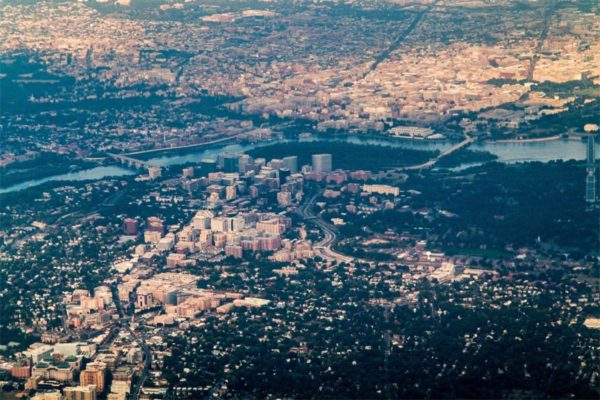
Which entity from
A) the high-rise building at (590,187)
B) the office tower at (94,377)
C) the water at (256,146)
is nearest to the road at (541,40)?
the water at (256,146)

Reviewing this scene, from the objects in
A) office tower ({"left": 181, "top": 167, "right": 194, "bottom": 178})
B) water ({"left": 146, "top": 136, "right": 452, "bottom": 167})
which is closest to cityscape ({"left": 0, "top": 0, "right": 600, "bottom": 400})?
water ({"left": 146, "top": 136, "right": 452, "bottom": 167})

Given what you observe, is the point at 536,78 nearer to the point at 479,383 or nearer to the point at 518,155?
the point at 518,155

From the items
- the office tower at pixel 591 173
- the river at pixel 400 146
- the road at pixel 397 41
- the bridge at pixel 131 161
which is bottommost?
the bridge at pixel 131 161

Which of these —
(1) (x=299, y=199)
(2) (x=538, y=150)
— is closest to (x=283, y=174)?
(1) (x=299, y=199)

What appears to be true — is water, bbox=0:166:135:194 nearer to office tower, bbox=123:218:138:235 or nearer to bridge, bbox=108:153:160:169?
Answer: bridge, bbox=108:153:160:169

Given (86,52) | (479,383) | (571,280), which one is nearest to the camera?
(479,383)

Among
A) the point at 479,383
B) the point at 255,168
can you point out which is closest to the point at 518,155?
the point at 255,168

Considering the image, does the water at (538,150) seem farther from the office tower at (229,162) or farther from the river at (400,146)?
the office tower at (229,162)
